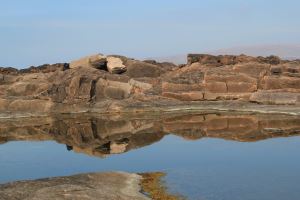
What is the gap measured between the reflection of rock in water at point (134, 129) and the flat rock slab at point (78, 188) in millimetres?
14084

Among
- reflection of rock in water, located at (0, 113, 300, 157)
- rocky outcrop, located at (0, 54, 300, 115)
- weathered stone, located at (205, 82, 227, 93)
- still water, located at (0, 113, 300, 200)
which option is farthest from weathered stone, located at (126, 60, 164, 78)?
still water, located at (0, 113, 300, 200)

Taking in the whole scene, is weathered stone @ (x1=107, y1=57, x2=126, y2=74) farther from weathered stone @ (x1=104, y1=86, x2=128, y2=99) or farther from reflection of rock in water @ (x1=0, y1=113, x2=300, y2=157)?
reflection of rock in water @ (x1=0, y1=113, x2=300, y2=157)

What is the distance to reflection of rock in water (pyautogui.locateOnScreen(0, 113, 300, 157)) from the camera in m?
50.7

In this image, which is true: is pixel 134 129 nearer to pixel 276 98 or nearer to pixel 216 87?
pixel 216 87

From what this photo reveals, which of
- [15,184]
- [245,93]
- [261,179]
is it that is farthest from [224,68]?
[15,184]

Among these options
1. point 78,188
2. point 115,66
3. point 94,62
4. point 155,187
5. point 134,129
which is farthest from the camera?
point 94,62

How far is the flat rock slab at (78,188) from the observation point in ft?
82.9

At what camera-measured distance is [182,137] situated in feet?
175

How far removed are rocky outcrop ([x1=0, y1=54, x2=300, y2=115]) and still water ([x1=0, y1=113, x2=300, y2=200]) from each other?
28.1 ft

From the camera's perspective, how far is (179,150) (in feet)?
147

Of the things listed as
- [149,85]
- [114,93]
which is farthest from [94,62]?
[149,85]

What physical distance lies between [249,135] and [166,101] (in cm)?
2986

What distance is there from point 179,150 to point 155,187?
15.9 meters

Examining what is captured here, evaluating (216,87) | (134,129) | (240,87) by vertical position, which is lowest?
(134,129)
